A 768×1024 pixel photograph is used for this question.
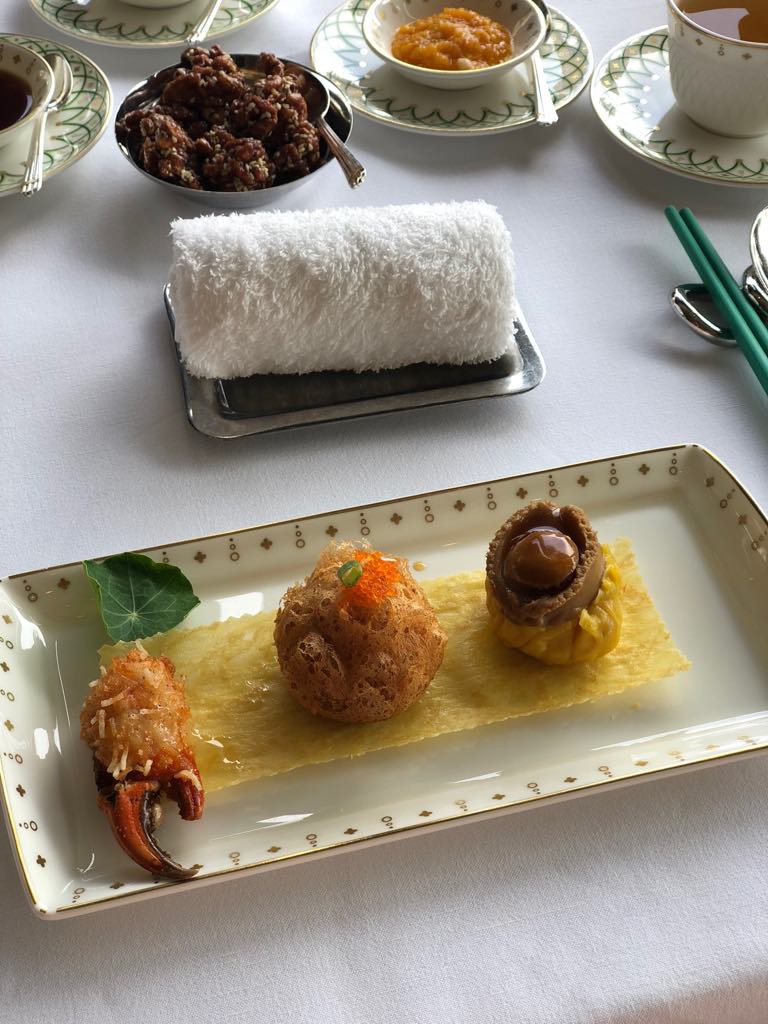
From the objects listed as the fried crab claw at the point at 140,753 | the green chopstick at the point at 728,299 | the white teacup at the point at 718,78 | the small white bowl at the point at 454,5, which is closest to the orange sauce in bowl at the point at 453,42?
the small white bowl at the point at 454,5

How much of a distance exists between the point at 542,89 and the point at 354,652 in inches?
35.1

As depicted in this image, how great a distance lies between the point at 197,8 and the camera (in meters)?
→ 1.46

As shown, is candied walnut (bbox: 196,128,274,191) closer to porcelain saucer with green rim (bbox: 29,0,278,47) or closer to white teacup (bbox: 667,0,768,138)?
porcelain saucer with green rim (bbox: 29,0,278,47)

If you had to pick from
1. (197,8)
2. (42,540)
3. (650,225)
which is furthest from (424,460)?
(197,8)

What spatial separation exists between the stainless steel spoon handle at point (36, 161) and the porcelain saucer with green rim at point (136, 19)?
22 centimetres

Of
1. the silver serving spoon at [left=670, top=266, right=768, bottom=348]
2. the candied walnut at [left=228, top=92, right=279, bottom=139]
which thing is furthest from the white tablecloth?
the candied walnut at [left=228, top=92, right=279, bottom=139]

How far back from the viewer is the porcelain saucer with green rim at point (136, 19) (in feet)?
4.58

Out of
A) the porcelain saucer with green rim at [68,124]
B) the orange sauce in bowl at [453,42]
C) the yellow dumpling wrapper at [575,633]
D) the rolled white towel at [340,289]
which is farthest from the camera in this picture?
the orange sauce in bowl at [453,42]

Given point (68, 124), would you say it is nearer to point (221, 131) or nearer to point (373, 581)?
point (221, 131)

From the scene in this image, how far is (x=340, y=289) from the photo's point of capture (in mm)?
987

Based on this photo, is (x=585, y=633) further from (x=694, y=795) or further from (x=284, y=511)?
(x=284, y=511)

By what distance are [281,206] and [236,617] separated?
59 centimetres

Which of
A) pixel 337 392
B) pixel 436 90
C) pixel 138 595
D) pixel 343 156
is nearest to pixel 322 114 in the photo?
pixel 343 156

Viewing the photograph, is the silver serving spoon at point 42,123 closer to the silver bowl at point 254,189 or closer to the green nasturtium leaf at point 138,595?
the silver bowl at point 254,189
